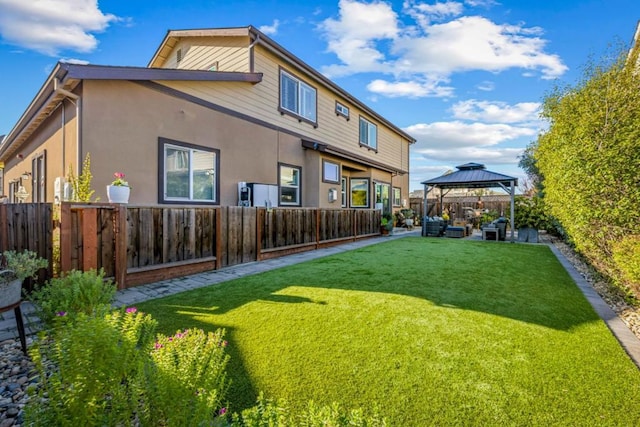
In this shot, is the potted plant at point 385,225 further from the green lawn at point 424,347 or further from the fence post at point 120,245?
the fence post at point 120,245

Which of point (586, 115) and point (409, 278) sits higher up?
point (586, 115)

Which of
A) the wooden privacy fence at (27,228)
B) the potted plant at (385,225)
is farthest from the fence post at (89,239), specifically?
the potted plant at (385,225)

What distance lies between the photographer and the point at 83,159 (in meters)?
6.16

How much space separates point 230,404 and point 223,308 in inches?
84.9

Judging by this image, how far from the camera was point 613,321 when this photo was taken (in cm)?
390

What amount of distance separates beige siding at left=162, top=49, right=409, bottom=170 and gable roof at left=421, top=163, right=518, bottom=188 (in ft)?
14.0

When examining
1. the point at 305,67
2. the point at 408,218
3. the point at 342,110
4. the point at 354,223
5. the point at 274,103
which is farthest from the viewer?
the point at 408,218

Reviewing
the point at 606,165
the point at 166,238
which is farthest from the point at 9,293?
the point at 606,165

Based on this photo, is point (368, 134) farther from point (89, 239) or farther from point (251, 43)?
point (89, 239)

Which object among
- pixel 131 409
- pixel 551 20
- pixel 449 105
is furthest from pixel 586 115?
pixel 449 105

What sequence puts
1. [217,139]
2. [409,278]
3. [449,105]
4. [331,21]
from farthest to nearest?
[449,105], [331,21], [217,139], [409,278]

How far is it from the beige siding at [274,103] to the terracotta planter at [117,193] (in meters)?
3.22

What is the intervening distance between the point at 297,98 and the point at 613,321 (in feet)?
35.2

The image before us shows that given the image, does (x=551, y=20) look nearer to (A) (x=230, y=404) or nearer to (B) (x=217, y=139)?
(B) (x=217, y=139)
